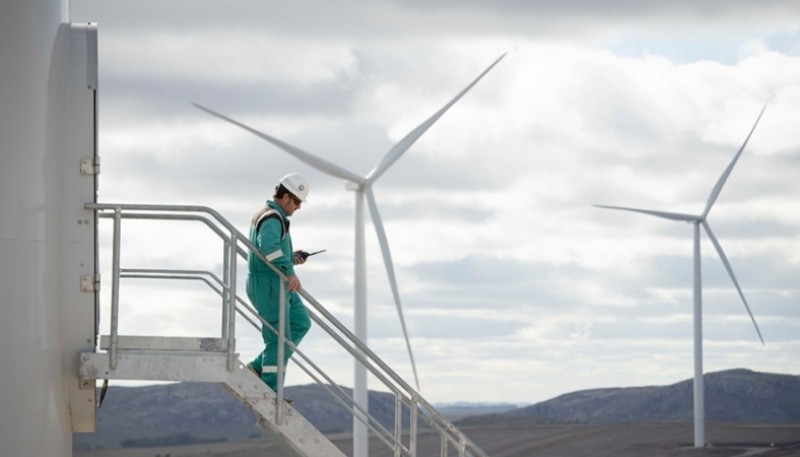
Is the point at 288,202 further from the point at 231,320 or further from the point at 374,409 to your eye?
the point at 374,409

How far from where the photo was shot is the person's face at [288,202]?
16.3 meters

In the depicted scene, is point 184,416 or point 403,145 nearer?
point 403,145

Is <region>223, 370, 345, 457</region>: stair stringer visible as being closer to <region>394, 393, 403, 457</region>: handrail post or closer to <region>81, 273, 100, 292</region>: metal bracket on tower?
<region>394, 393, 403, 457</region>: handrail post

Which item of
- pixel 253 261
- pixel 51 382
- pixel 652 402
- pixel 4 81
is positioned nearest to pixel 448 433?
pixel 253 261

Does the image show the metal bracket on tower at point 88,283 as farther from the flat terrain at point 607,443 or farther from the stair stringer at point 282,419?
the flat terrain at point 607,443

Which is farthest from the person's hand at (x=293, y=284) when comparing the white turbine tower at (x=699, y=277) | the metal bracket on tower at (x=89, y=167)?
the white turbine tower at (x=699, y=277)

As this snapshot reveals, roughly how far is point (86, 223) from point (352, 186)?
33.7 m

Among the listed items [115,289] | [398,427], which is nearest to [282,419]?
[398,427]

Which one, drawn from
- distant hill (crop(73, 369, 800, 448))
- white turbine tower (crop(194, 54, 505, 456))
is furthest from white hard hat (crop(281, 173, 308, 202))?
distant hill (crop(73, 369, 800, 448))

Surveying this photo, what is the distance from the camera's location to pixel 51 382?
15.1 meters

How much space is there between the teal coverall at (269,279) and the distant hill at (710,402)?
16060cm

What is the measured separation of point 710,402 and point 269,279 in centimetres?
17345

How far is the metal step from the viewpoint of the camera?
15.4 m

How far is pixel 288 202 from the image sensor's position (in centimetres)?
1634
